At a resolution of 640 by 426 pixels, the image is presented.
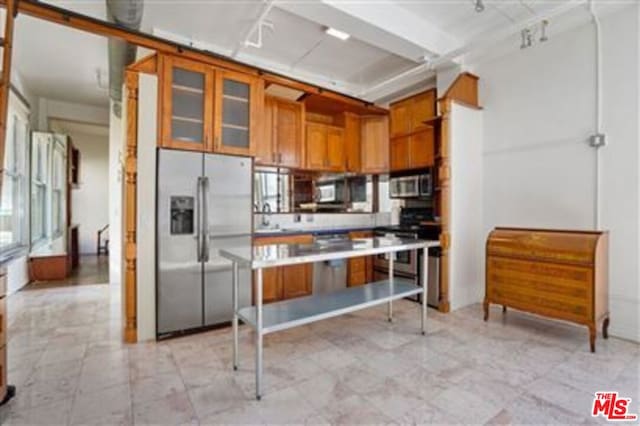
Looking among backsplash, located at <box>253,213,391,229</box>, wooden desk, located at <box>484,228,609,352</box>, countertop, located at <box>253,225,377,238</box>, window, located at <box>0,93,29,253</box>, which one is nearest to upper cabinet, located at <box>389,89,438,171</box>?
backsplash, located at <box>253,213,391,229</box>

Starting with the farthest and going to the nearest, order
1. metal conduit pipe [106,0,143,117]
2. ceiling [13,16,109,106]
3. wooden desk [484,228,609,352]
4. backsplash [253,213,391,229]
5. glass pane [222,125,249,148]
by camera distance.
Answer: backsplash [253,213,391,229], ceiling [13,16,109,106], glass pane [222,125,249,148], wooden desk [484,228,609,352], metal conduit pipe [106,0,143,117]

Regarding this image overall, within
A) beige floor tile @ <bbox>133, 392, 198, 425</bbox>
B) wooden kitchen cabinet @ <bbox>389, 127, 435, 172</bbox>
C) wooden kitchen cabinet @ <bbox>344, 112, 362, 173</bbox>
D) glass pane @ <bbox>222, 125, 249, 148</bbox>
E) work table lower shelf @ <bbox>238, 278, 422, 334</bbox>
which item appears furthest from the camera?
wooden kitchen cabinet @ <bbox>344, 112, 362, 173</bbox>

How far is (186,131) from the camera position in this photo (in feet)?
10.8

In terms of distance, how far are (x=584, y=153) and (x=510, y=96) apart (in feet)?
3.59

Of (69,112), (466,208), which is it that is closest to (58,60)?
(69,112)

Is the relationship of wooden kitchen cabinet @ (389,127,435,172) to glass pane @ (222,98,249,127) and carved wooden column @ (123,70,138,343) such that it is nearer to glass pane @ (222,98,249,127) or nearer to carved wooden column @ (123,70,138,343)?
glass pane @ (222,98,249,127)

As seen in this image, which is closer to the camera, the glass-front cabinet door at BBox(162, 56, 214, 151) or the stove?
the glass-front cabinet door at BBox(162, 56, 214, 151)

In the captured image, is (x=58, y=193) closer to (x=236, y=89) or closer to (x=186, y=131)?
(x=186, y=131)

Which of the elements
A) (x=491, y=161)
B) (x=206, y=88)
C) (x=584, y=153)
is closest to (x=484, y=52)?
(x=491, y=161)

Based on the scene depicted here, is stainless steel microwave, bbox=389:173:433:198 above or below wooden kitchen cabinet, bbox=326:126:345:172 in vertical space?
below

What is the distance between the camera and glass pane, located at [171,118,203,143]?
3217 mm

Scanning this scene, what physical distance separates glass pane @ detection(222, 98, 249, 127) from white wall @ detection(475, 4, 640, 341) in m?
3.07

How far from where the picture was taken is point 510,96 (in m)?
3.99

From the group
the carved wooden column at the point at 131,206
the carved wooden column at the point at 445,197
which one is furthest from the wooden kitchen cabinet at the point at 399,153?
the carved wooden column at the point at 131,206
